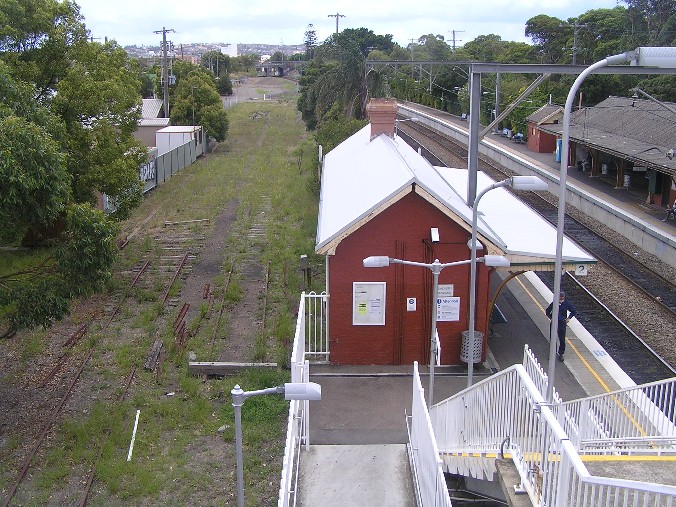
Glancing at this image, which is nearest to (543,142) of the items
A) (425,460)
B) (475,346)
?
(475,346)

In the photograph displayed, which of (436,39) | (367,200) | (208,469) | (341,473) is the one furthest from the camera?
(436,39)

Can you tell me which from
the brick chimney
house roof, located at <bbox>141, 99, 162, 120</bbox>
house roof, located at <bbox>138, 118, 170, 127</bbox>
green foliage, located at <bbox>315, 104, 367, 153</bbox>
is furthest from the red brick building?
house roof, located at <bbox>141, 99, 162, 120</bbox>

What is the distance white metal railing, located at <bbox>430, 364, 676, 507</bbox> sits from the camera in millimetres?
5742

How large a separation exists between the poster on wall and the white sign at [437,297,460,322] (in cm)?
120

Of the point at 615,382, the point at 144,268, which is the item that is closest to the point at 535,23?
the point at 144,268

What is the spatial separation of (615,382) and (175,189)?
2810cm

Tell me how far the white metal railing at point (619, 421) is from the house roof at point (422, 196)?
18.8 feet

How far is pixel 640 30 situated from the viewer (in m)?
66.8

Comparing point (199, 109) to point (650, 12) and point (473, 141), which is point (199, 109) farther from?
point (650, 12)

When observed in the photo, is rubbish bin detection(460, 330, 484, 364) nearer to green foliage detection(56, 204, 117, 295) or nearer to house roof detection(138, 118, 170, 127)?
green foliage detection(56, 204, 117, 295)

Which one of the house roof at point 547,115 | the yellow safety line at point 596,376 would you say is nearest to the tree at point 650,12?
the house roof at point 547,115

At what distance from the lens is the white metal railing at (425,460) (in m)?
8.20

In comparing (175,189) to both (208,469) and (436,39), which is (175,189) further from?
(436,39)

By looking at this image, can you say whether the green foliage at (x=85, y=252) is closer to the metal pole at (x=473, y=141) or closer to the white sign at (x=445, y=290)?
the white sign at (x=445, y=290)
